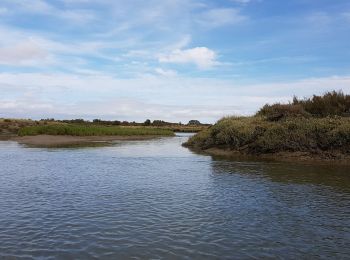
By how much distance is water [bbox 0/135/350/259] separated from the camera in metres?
8.28

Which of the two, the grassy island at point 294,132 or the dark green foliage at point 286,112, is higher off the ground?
the dark green foliage at point 286,112

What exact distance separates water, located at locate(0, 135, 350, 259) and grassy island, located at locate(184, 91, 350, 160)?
646 cm

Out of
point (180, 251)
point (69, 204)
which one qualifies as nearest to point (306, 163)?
point (69, 204)

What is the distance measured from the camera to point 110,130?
63.8 meters

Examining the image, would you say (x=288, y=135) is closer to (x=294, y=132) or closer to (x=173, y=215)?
(x=294, y=132)

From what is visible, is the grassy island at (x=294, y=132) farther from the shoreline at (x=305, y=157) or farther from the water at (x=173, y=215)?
the water at (x=173, y=215)

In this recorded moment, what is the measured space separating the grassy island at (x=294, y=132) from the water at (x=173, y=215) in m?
6.46

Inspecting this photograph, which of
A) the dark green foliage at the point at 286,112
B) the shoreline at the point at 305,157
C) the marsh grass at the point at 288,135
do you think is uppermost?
the dark green foliage at the point at 286,112

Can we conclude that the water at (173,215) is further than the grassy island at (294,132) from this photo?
No

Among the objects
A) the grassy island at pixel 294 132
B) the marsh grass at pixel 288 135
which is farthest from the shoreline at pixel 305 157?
the marsh grass at pixel 288 135

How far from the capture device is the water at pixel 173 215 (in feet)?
27.2

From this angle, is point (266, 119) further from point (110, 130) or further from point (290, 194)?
point (110, 130)

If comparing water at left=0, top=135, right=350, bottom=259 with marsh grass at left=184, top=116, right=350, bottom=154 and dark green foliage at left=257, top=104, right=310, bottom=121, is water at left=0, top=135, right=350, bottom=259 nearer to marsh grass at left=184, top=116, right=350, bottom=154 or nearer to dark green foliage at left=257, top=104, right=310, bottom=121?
marsh grass at left=184, top=116, right=350, bottom=154

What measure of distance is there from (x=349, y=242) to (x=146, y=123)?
10581 centimetres
